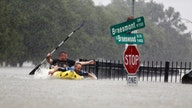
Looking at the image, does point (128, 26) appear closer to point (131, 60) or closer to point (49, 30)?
point (131, 60)

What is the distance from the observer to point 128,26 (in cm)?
2047

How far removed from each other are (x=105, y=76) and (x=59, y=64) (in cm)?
464

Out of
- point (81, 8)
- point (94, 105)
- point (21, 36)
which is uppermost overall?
point (81, 8)

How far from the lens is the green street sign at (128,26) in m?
20.3

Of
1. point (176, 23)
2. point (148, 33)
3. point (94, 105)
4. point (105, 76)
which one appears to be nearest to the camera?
point (94, 105)

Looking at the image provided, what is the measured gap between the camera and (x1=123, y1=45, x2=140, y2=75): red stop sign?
20094mm

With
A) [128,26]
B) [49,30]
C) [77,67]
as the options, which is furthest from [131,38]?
[49,30]

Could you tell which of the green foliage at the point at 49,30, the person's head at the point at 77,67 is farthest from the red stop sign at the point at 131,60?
the green foliage at the point at 49,30

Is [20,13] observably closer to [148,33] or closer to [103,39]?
[103,39]

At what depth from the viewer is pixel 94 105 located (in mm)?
11250

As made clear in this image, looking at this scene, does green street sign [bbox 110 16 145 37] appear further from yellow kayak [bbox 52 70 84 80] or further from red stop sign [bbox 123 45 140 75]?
yellow kayak [bbox 52 70 84 80]

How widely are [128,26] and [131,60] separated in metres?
1.16

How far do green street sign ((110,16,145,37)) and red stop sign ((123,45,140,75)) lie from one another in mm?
605

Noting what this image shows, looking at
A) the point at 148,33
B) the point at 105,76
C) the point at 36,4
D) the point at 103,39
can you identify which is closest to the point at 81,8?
the point at 103,39
